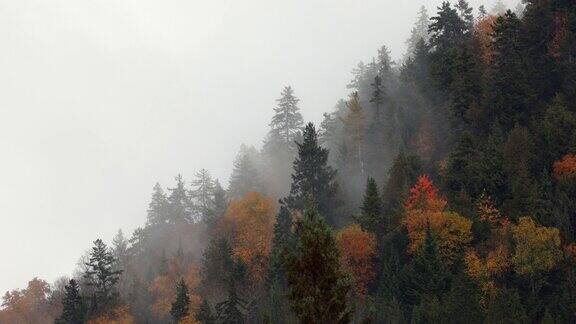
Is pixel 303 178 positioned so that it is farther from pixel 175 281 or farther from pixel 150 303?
pixel 150 303

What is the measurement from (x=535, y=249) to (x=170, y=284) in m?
59.5

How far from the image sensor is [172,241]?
108 metres

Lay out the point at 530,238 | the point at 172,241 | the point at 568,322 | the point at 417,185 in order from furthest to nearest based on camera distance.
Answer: the point at 172,241 → the point at 417,185 → the point at 530,238 → the point at 568,322

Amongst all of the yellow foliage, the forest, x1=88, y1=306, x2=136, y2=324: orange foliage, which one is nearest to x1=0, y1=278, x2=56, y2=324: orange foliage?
the forest

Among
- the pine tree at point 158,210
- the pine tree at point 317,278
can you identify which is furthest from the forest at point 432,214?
the pine tree at point 317,278

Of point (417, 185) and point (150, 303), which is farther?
point (150, 303)

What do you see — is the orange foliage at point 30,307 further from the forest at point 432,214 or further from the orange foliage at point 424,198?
the orange foliage at point 424,198

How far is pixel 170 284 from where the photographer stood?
90875 millimetres

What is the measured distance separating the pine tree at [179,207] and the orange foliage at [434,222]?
196ft

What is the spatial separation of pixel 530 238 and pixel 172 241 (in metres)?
72.9

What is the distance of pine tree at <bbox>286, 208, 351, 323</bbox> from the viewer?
2084cm

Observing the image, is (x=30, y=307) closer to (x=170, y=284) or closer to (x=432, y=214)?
(x=170, y=284)

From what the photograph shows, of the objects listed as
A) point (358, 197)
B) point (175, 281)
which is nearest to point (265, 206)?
point (358, 197)

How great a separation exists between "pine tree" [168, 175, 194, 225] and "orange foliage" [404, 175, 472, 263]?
59.8 meters
